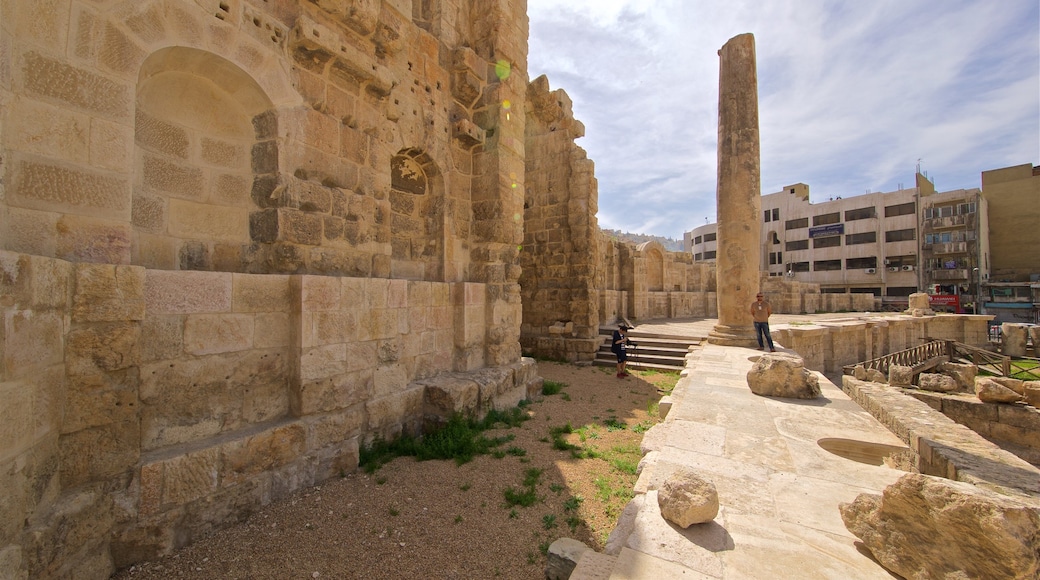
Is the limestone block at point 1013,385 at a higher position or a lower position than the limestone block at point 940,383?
higher

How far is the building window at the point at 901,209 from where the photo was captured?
37.5 metres

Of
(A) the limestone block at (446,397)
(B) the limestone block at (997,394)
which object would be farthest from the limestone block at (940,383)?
(A) the limestone block at (446,397)

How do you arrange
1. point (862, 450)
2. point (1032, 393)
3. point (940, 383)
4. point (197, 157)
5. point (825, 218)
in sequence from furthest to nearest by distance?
point (825, 218)
point (940, 383)
point (1032, 393)
point (862, 450)
point (197, 157)

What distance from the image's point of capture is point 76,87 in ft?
7.90

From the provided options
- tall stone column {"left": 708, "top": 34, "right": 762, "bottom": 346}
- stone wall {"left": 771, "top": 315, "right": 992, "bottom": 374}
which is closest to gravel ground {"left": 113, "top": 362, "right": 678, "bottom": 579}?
tall stone column {"left": 708, "top": 34, "right": 762, "bottom": 346}

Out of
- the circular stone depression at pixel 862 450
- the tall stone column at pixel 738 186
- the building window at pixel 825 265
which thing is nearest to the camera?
the circular stone depression at pixel 862 450

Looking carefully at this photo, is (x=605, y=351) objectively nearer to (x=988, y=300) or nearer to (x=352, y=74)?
(x=352, y=74)

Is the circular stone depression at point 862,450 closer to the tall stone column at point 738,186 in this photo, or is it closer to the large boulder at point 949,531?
the large boulder at point 949,531

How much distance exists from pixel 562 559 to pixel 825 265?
50491mm

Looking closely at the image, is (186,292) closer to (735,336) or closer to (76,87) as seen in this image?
(76,87)

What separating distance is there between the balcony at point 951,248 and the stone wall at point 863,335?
17.8 metres

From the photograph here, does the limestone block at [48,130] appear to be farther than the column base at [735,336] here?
No

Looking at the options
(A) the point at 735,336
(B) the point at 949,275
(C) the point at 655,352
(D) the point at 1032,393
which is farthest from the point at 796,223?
(A) the point at 735,336

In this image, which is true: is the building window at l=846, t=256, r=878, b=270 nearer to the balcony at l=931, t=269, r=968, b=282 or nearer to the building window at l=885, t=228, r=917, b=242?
the building window at l=885, t=228, r=917, b=242
